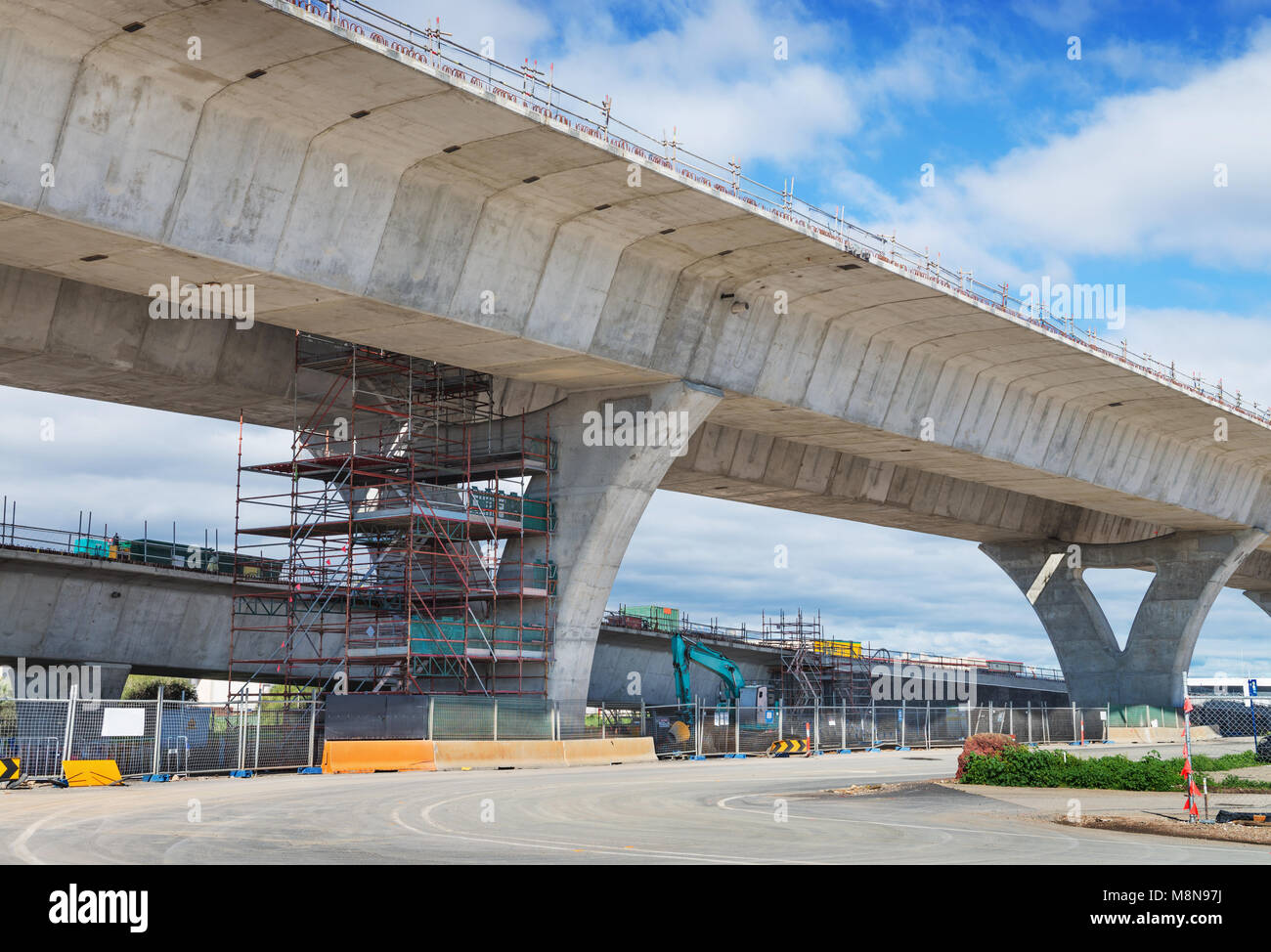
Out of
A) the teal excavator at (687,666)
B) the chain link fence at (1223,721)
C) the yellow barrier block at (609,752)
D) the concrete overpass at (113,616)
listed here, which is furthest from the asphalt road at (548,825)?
the chain link fence at (1223,721)

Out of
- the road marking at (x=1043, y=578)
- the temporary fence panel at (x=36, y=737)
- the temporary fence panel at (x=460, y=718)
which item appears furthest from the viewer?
the road marking at (x=1043, y=578)

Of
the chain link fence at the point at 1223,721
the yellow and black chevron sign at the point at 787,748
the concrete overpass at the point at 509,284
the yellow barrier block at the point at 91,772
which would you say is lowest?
the chain link fence at the point at 1223,721

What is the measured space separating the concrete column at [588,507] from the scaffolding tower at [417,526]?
1.44ft

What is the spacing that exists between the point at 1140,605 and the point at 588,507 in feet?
117

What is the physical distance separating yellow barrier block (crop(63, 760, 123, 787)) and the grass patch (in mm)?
15858

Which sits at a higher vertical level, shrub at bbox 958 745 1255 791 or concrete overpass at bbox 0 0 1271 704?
concrete overpass at bbox 0 0 1271 704

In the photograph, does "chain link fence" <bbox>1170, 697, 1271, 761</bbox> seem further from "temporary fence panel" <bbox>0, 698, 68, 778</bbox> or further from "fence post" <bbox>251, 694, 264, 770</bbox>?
"temporary fence panel" <bbox>0, 698, 68, 778</bbox>

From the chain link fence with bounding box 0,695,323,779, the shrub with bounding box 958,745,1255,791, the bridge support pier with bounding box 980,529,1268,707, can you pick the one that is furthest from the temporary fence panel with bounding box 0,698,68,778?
the bridge support pier with bounding box 980,529,1268,707

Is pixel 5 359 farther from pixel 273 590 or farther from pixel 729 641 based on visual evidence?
pixel 729 641

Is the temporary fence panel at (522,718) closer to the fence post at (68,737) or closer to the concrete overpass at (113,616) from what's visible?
the fence post at (68,737)

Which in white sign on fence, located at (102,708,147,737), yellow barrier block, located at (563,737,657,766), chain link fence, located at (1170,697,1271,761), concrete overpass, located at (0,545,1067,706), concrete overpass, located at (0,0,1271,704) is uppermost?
concrete overpass, located at (0,0,1271,704)

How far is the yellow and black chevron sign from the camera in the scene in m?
39.8

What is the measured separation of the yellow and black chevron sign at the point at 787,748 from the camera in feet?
131

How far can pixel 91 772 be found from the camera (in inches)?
962
